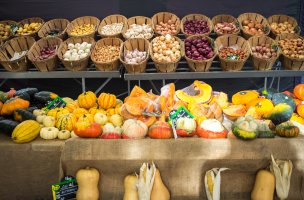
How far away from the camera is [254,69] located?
4219mm

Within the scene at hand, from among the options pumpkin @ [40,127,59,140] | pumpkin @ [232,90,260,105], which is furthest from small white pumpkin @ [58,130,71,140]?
pumpkin @ [232,90,260,105]

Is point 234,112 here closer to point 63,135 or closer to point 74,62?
point 63,135

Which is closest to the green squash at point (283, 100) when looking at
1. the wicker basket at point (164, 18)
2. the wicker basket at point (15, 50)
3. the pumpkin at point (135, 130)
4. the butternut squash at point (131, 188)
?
the pumpkin at point (135, 130)

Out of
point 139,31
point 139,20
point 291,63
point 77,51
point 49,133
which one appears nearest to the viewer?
point 49,133

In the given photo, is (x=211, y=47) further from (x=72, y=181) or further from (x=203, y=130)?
(x=72, y=181)

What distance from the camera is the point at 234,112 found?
9.00 feet

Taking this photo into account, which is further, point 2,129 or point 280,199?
point 2,129

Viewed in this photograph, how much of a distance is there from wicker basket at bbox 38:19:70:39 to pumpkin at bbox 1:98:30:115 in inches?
68.7

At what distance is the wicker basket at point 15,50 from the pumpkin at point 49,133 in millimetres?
1736

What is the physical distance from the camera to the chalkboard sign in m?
2.30

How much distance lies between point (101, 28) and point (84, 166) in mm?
2739

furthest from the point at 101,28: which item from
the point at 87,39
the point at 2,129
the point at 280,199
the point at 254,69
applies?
the point at 280,199

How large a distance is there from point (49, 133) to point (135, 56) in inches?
68.8

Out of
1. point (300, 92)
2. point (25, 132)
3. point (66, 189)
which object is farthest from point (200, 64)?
point (66, 189)
